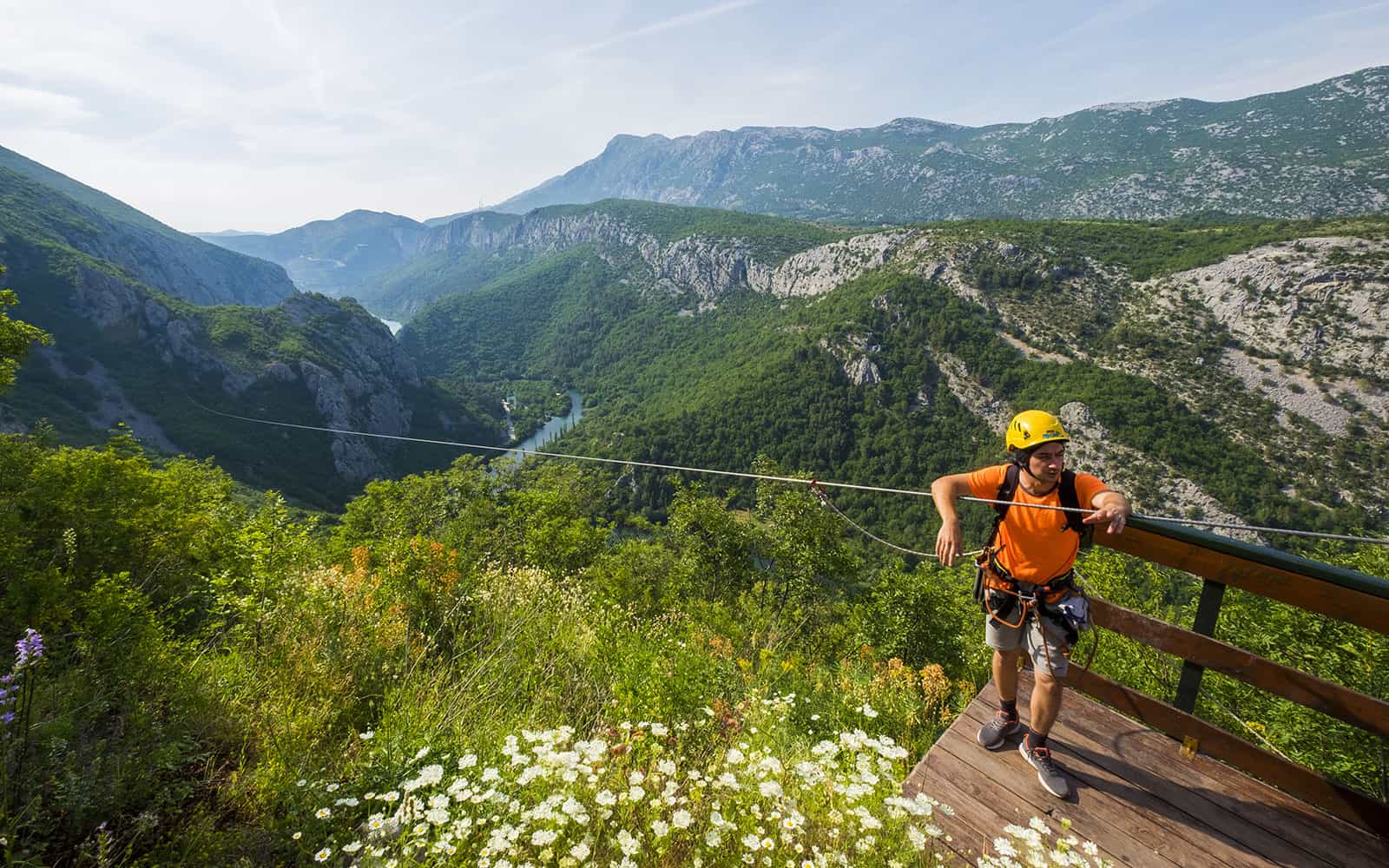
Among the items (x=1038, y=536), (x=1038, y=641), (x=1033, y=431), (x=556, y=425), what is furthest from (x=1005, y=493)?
(x=556, y=425)

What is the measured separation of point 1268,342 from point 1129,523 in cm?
11996

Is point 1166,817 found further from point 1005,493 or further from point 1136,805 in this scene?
point 1005,493

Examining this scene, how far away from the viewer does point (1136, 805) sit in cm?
286

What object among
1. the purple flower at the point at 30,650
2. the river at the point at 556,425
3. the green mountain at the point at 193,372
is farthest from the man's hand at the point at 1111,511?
the river at the point at 556,425

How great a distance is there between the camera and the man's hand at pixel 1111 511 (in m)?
2.71

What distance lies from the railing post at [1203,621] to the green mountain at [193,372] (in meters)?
83.4

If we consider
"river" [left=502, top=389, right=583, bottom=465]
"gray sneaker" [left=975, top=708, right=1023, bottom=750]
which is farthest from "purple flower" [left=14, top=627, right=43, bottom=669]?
"river" [left=502, top=389, right=583, bottom=465]

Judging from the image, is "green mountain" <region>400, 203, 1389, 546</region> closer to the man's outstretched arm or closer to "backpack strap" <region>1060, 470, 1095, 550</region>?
"backpack strap" <region>1060, 470, 1095, 550</region>

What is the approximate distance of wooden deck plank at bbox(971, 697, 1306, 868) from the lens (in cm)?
259

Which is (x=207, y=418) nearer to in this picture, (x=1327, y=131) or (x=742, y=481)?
(x=742, y=481)

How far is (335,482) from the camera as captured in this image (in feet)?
259

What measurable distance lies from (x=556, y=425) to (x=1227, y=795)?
508 feet

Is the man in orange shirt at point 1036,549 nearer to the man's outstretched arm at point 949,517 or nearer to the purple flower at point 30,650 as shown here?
the man's outstretched arm at point 949,517

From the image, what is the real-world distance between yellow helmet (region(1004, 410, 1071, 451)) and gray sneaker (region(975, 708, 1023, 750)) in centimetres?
175
